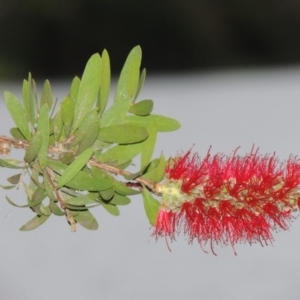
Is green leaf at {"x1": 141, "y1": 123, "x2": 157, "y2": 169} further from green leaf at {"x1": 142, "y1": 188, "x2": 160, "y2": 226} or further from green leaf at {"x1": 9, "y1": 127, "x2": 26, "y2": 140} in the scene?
green leaf at {"x1": 9, "y1": 127, "x2": 26, "y2": 140}

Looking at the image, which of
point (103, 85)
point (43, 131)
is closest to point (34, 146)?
point (43, 131)

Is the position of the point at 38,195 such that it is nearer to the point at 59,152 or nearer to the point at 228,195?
the point at 59,152

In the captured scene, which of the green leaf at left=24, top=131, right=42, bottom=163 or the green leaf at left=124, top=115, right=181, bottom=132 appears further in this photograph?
the green leaf at left=124, top=115, right=181, bottom=132

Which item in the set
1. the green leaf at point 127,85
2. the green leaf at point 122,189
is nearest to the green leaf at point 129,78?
the green leaf at point 127,85

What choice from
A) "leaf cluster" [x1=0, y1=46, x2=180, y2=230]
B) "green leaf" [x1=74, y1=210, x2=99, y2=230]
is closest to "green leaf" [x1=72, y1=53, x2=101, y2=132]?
"leaf cluster" [x1=0, y1=46, x2=180, y2=230]

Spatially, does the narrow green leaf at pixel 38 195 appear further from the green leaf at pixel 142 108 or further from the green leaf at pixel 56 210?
the green leaf at pixel 142 108

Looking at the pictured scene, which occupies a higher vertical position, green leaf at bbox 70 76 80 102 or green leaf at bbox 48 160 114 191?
green leaf at bbox 70 76 80 102
